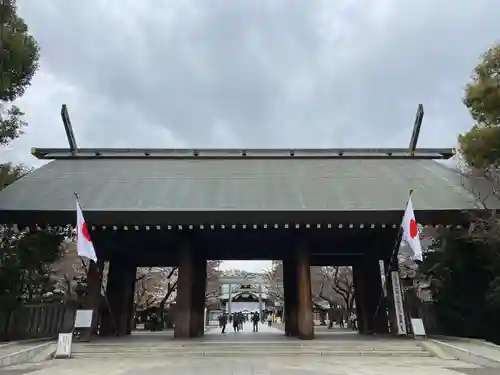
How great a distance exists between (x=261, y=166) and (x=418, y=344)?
34.7 ft

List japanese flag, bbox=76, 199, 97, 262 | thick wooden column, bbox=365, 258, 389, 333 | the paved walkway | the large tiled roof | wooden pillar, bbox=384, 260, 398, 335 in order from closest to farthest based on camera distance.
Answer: japanese flag, bbox=76, 199, 97, 262 < the large tiled roof < wooden pillar, bbox=384, 260, 398, 335 < the paved walkway < thick wooden column, bbox=365, 258, 389, 333

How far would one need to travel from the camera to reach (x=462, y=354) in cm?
1220

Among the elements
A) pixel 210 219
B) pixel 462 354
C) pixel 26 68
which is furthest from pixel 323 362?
pixel 26 68

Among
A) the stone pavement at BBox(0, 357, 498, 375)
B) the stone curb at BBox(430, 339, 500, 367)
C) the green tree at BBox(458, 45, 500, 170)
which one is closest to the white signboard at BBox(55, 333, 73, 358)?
the stone pavement at BBox(0, 357, 498, 375)

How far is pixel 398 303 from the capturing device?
16750 mm

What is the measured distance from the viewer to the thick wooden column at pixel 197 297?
709 inches

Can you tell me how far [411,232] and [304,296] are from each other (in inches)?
177

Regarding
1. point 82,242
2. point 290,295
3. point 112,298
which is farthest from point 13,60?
point 290,295

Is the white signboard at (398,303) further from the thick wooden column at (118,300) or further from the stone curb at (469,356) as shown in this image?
the thick wooden column at (118,300)

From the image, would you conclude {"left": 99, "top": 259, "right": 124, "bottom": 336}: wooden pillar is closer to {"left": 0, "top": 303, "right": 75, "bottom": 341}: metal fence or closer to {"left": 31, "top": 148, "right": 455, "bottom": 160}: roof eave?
{"left": 0, "top": 303, "right": 75, "bottom": 341}: metal fence

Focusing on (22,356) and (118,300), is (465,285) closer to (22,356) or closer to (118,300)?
(118,300)

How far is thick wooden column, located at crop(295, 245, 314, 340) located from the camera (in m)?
15.8

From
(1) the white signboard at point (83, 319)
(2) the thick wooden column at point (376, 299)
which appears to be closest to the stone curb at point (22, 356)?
(1) the white signboard at point (83, 319)

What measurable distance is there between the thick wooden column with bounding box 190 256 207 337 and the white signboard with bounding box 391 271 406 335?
7619 millimetres
